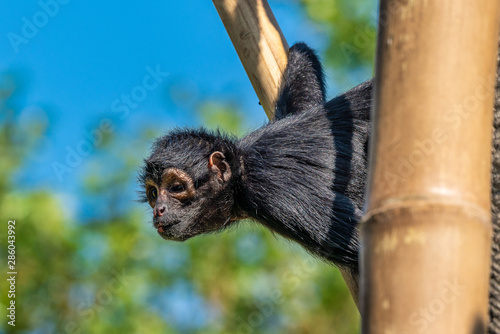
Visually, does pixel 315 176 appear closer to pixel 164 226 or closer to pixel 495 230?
pixel 164 226

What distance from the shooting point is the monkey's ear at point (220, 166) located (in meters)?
5.73

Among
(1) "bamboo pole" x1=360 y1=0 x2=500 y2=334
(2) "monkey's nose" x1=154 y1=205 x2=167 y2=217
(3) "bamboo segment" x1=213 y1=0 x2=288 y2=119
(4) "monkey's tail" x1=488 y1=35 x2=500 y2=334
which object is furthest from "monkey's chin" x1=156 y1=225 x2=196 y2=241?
(1) "bamboo pole" x1=360 y1=0 x2=500 y2=334

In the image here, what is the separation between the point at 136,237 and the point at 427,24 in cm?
1444

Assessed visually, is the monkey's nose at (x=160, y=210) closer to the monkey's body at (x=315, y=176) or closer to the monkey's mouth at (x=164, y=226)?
the monkey's mouth at (x=164, y=226)

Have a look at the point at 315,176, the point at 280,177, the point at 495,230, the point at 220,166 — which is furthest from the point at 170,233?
the point at 495,230

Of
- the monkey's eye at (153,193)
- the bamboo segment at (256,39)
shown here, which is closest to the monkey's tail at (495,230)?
the bamboo segment at (256,39)

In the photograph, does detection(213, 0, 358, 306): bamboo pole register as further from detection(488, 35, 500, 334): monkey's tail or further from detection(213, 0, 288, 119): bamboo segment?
detection(488, 35, 500, 334): monkey's tail

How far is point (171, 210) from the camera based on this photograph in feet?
18.8

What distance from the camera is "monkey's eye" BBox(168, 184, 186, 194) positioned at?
18.9ft

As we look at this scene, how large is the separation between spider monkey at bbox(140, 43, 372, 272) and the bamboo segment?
0.96ft

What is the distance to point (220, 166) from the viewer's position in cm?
574

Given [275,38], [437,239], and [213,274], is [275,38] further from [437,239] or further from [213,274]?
[213,274]

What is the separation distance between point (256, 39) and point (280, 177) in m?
Answer: 1.16

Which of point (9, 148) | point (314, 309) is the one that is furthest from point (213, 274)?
point (9, 148)
